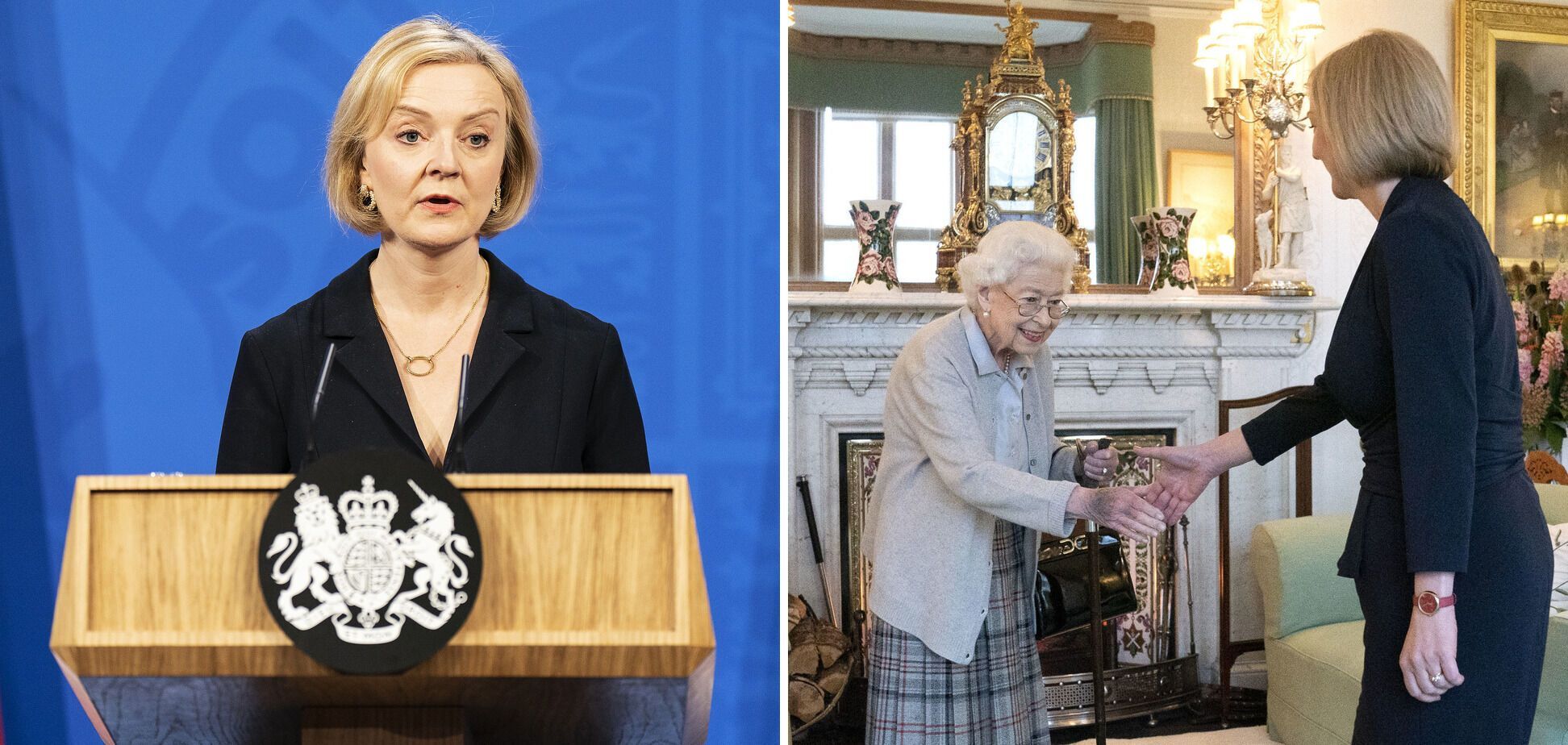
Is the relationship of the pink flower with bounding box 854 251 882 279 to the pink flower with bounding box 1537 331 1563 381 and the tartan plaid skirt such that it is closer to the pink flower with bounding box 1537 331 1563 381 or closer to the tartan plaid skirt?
the tartan plaid skirt

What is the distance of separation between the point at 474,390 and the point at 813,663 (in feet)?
9.03

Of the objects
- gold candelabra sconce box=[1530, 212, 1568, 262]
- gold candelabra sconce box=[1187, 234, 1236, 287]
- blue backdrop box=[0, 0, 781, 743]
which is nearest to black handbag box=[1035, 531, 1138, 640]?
gold candelabra sconce box=[1187, 234, 1236, 287]

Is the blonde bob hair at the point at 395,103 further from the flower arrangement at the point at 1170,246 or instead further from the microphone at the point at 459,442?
the flower arrangement at the point at 1170,246

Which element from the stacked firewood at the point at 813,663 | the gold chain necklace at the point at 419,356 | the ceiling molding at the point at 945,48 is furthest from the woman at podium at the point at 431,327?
the ceiling molding at the point at 945,48

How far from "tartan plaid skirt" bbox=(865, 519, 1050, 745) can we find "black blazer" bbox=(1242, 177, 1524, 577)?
74 cm

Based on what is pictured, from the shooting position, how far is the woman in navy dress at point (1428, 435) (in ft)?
5.32

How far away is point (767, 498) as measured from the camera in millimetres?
1766

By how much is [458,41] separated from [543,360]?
405 millimetres

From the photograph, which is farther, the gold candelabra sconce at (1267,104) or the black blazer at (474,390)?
the gold candelabra sconce at (1267,104)

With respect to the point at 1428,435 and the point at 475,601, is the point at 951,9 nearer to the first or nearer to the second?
the point at 1428,435

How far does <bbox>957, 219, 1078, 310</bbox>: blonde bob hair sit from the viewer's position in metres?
2.31

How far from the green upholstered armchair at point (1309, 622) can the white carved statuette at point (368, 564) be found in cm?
333

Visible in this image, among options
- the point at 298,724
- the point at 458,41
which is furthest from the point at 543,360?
the point at 298,724

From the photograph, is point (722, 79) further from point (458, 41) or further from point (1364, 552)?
point (1364, 552)
